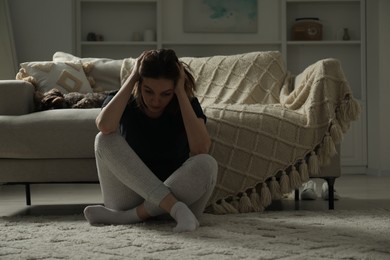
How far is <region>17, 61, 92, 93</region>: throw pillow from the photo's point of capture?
3351 millimetres

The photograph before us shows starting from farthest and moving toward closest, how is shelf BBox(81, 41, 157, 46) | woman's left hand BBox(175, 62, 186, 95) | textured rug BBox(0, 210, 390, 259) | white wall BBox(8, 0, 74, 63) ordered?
shelf BBox(81, 41, 157, 46) → white wall BBox(8, 0, 74, 63) → woman's left hand BBox(175, 62, 186, 95) → textured rug BBox(0, 210, 390, 259)

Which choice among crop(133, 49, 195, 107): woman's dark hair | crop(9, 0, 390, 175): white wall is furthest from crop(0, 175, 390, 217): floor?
crop(133, 49, 195, 107): woman's dark hair

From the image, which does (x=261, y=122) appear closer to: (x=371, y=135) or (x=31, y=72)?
(x=31, y=72)

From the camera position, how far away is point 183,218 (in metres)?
2.08

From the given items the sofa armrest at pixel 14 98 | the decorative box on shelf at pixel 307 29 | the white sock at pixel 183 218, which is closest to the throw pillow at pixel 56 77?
the sofa armrest at pixel 14 98

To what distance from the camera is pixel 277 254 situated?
1.68 meters

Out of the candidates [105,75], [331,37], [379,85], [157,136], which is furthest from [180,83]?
[331,37]

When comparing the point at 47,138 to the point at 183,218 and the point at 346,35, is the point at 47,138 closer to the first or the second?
the point at 183,218

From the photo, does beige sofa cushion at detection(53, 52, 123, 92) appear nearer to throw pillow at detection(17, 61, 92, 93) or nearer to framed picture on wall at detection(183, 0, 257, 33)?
throw pillow at detection(17, 61, 92, 93)

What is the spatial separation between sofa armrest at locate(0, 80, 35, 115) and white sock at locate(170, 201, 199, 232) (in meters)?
1.14

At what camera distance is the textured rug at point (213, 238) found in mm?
1692

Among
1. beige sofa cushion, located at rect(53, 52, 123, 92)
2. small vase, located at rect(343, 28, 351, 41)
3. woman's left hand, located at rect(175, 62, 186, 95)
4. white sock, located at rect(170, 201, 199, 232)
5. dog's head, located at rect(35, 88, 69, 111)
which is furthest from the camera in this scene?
small vase, located at rect(343, 28, 351, 41)

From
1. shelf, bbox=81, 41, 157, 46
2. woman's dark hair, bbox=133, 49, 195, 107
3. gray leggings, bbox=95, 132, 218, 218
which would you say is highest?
shelf, bbox=81, 41, 157, 46

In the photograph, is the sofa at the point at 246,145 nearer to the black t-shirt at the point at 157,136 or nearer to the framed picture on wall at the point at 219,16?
the black t-shirt at the point at 157,136
